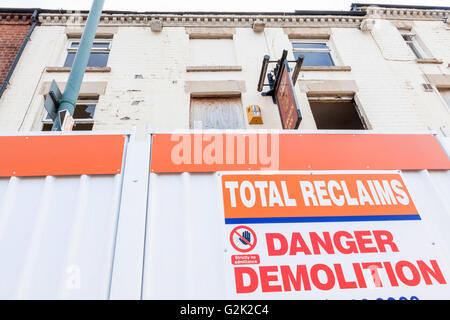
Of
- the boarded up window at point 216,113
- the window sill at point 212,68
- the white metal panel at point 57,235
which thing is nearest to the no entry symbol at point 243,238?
the white metal panel at point 57,235

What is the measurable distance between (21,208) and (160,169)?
1.50 metres

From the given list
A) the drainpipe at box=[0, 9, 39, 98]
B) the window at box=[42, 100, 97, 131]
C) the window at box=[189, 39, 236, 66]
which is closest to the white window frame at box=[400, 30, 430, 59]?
the window at box=[189, 39, 236, 66]

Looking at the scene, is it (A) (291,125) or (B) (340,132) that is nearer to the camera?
(B) (340,132)

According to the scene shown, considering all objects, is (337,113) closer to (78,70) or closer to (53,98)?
(78,70)

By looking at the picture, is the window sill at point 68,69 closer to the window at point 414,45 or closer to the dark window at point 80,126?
the dark window at point 80,126

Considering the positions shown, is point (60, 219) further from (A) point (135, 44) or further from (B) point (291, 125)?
(A) point (135, 44)

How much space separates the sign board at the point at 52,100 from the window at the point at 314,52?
27.0 ft

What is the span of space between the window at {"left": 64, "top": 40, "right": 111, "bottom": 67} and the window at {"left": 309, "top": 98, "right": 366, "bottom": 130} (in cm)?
754

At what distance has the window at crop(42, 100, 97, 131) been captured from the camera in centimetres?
750

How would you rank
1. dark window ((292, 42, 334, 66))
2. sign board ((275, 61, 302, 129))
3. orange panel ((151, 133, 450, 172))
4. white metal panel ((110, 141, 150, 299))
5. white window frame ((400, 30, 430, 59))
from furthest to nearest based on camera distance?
1. white window frame ((400, 30, 430, 59))
2. dark window ((292, 42, 334, 66))
3. sign board ((275, 61, 302, 129))
4. orange panel ((151, 133, 450, 172))
5. white metal panel ((110, 141, 150, 299))

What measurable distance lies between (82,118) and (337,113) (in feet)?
28.5

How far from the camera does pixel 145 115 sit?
25.0 ft

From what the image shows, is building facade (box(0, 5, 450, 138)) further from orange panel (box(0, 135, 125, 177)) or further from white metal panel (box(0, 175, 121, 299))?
white metal panel (box(0, 175, 121, 299))
